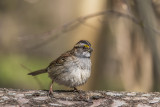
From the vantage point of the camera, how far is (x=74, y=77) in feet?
20.1

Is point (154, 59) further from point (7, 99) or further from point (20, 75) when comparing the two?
point (20, 75)

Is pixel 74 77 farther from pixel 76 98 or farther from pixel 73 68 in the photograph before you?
pixel 76 98

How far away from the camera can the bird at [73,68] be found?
6148 millimetres

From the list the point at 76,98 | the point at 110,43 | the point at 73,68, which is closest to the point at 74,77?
the point at 73,68

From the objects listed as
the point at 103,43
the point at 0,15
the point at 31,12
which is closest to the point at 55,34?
the point at 103,43

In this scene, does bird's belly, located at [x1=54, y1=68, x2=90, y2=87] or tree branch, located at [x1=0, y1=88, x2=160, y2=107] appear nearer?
tree branch, located at [x1=0, y1=88, x2=160, y2=107]

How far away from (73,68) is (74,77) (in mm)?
181

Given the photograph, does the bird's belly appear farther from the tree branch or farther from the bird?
the tree branch

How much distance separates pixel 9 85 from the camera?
13828 millimetres

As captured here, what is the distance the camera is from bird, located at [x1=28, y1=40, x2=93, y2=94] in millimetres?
6148

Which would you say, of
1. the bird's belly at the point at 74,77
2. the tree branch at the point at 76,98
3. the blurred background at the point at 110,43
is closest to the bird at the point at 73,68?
the bird's belly at the point at 74,77

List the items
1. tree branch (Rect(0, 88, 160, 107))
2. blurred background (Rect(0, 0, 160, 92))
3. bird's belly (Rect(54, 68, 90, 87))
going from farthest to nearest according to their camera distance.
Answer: blurred background (Rect(0, 0, 160, 92)) < bird's belly (Rect(54, 68, 90, 87)) < tree branch (Rect(0, 88, 160, 107))

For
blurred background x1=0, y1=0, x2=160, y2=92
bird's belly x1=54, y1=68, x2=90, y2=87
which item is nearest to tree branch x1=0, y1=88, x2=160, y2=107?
bird's belly x1=54, y1=68, x2=90, y2=87

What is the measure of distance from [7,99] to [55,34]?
2.76 meters
